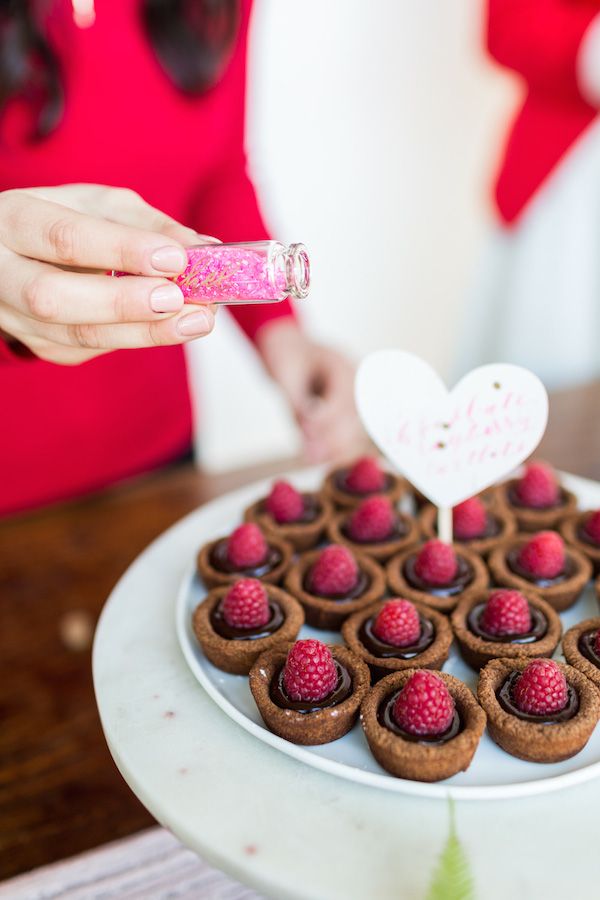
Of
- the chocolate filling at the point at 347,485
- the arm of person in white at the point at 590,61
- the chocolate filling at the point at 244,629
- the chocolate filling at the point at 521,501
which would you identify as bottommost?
the chocolate filling at the point at 347,485

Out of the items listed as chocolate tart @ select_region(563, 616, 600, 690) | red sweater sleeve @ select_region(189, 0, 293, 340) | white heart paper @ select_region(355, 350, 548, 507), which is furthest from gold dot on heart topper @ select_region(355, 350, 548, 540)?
red sweater sleeve @ select_region(189, 0, 293, 340)

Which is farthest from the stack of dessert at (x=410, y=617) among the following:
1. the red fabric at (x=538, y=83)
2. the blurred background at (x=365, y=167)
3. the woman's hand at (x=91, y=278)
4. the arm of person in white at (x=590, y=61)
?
the blurred background at (x=365, y=167)

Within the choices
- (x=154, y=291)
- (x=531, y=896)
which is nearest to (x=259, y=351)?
(x=154, y=291)

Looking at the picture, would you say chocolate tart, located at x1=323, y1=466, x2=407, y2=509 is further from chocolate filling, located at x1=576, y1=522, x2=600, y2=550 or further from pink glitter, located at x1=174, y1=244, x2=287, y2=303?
pink glitter, located at x1=174, y1=244, x2=287, y2=303

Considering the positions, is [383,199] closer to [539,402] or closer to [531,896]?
[539,402]

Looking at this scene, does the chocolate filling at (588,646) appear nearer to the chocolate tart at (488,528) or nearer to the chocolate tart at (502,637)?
the chocolate tart at (502,637)

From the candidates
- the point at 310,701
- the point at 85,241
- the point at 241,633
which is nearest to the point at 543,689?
the point at 310,701

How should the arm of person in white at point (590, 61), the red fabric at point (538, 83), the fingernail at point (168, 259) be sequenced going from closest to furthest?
the fingernail at point (168, 259), the arm of person in white at point (590, 61), the red fabric at point (538, 83)
